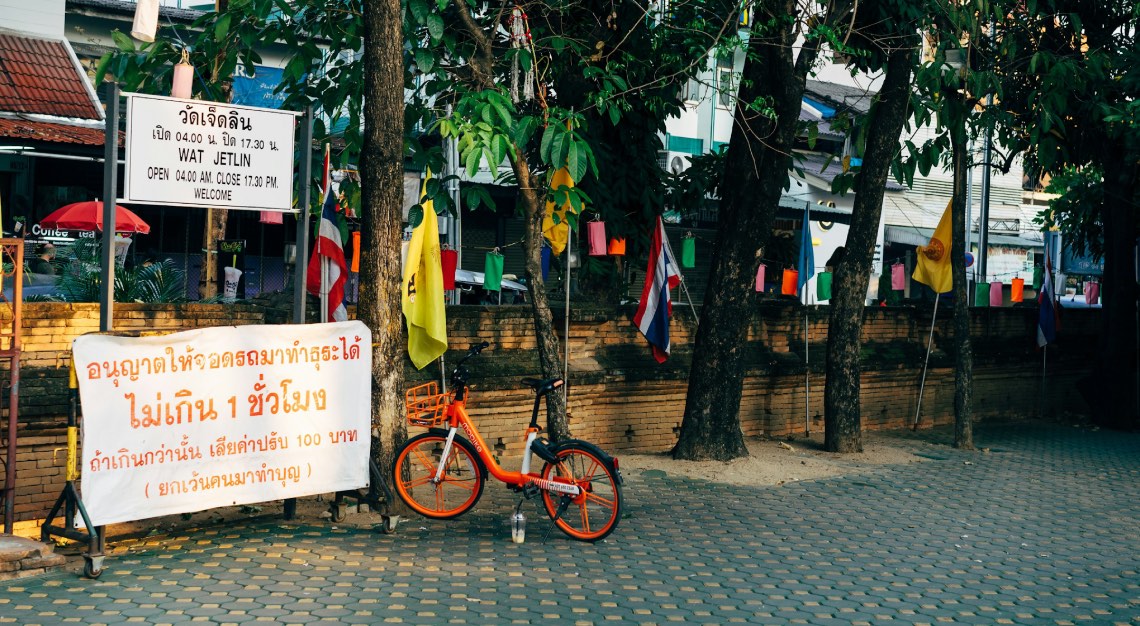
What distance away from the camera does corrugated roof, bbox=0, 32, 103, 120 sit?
58.7 ft

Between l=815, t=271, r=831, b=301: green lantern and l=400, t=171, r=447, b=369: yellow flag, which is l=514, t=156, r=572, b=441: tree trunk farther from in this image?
l=815, t=271, r=831, b=301: green lantern

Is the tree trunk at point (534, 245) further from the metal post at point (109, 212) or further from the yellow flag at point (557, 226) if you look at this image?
the metal post at point (109, 212)

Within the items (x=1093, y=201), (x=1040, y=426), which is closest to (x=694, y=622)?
(x=1040, y=426)

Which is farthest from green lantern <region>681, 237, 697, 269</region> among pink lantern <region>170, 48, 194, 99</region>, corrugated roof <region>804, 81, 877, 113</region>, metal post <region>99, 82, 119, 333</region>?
corrugated roof <region>804, 81, 877, 113</region>

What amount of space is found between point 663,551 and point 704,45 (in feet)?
22.1

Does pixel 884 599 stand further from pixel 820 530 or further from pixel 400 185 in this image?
pixel 400 185

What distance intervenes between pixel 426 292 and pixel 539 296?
1.30m

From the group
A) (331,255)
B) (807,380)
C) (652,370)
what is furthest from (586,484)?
(807,380)

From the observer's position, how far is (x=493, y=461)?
9.15 meters

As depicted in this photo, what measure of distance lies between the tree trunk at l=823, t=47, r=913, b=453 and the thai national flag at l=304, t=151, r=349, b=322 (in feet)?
19.6

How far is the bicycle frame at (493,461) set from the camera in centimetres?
873

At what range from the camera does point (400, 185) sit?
9.28 meters

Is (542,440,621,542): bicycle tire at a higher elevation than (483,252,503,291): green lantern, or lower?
lower

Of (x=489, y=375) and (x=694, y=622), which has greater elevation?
(x=489, y=375)
